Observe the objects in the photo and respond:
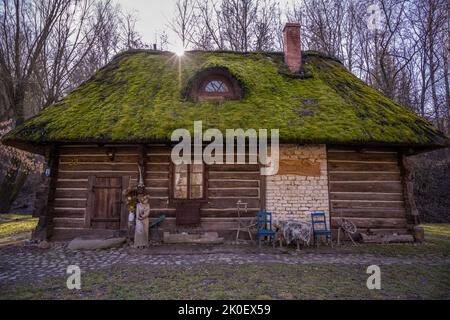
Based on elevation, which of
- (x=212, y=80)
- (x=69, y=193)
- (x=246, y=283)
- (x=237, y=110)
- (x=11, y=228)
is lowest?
(x=246, y=283)

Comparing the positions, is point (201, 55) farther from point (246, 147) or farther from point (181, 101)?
point (246, 147)

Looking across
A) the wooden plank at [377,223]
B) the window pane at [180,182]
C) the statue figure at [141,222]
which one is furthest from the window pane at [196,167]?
the wooden plank at [377,223]

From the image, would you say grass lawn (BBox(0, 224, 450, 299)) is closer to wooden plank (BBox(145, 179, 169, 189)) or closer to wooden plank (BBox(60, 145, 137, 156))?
wooden plank (BBox(145, 179, 169, 189))

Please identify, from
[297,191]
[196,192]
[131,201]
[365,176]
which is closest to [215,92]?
[196,192]

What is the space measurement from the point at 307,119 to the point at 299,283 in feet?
15.4

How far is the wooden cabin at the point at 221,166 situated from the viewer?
748 cm

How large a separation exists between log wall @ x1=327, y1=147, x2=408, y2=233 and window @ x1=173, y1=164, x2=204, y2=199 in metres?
3.75

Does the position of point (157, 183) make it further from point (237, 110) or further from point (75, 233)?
point (237, 110)

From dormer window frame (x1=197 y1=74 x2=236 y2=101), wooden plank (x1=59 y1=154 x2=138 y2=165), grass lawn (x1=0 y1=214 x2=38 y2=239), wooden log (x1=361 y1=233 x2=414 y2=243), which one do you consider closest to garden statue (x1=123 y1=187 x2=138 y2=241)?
wooden plank (x1=59 y1=154 x2=138 y2=165)

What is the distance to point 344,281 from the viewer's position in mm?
4676

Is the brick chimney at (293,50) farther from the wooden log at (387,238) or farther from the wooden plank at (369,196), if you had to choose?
the wooden log at (387,238)

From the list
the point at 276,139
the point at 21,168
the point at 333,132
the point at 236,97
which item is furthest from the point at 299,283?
the point at 21,168

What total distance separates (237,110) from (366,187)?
4.39 m

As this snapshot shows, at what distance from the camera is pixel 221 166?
7.95m
